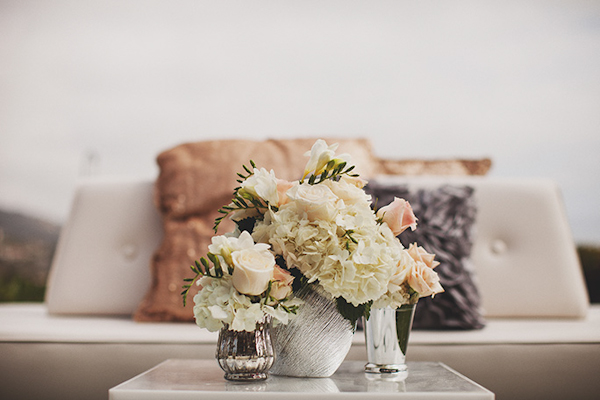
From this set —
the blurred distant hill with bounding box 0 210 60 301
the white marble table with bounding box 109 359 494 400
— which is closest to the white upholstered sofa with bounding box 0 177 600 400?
the white marble table with bounding box 109 359 494 400

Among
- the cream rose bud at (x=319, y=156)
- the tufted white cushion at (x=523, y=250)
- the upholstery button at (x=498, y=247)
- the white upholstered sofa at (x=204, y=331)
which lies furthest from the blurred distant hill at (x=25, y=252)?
the cream rose bud at (x=319, y=156)

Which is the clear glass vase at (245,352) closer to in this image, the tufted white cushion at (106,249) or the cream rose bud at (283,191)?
the cream rose bud at (283,191)

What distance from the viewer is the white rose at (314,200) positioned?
2.57 feet

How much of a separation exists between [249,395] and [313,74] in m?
2.76

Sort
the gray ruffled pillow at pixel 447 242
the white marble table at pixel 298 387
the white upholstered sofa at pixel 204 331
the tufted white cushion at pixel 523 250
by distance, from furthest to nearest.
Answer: the tufted white cushion at pixel 523 250 < the gray ruffled pillow at pixel 447 242 < the white upholstered sofa at pixel 204 331 < the white marble table at pixel 298 387

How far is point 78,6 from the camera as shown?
3428 millimetres

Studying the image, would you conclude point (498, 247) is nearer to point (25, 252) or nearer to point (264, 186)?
point (264, 186)

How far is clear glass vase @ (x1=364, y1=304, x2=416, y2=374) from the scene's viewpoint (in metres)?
0.89

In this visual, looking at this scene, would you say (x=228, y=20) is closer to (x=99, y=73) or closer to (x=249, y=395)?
(x=99, y=73)

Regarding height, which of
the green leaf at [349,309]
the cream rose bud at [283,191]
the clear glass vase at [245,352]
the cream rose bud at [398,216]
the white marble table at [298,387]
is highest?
the cream rose bud at [283,191]

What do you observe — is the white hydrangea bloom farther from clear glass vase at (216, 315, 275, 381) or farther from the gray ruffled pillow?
the gray ruffled pillow

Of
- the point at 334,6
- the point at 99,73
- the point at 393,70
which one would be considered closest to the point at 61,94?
the point at 99,73

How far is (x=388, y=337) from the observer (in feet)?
2.92

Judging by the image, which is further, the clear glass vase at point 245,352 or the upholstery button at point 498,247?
the upholstery button at point 498,247
